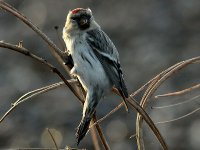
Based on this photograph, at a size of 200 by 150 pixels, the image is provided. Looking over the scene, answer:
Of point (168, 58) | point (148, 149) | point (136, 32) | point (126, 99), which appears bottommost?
point (148, 149)

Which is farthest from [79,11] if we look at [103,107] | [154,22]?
[154,22]

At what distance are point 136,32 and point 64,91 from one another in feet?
4.01

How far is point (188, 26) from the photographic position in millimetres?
6238

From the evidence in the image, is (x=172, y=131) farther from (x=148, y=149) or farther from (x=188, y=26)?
(x=188, y=26)

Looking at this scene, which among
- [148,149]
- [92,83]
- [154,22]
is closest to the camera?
[92,83]

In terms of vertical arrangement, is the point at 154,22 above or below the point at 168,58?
above

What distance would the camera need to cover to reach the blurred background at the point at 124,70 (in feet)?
16.4

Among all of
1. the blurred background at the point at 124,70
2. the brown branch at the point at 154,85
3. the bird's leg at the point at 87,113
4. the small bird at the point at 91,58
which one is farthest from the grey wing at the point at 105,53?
the blurred background at the point at 124,70

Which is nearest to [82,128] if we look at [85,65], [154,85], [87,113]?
[87,113]

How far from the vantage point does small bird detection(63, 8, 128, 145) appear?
94.7 inches

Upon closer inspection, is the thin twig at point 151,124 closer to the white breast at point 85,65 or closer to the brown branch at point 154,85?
the brown branch at point 154,85

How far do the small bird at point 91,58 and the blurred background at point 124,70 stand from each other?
5.89 ft

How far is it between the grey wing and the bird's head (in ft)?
0.25

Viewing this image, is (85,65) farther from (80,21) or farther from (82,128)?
(82,128)
